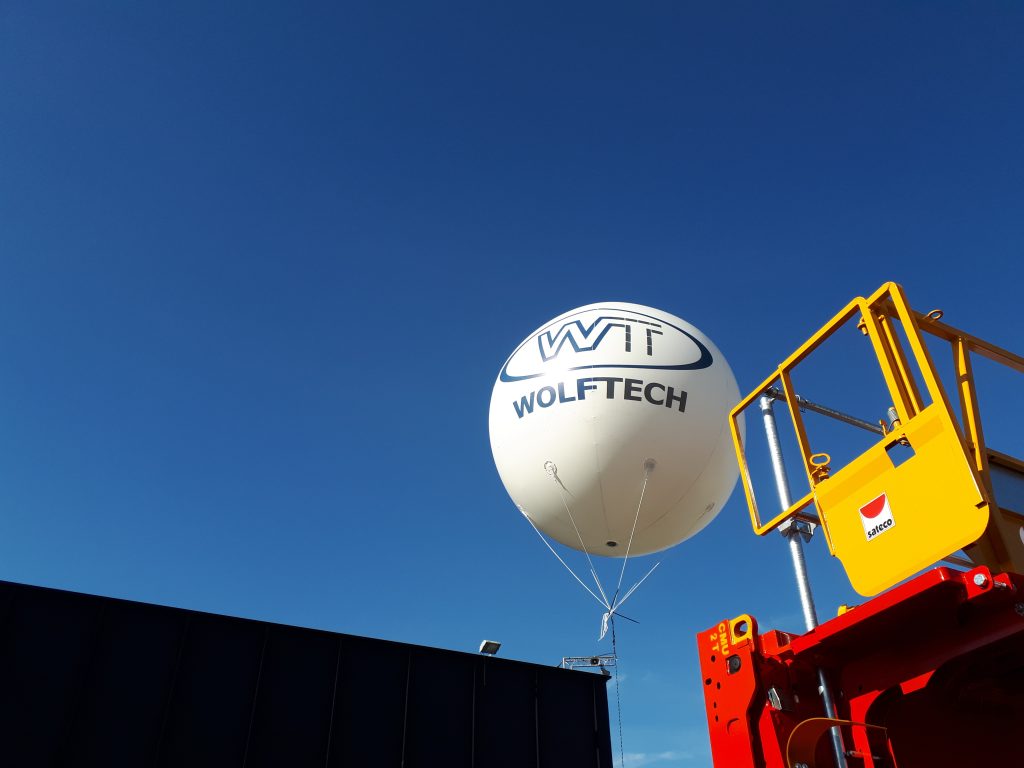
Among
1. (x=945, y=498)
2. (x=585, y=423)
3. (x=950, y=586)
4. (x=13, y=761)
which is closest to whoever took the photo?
(x=950, y=586)

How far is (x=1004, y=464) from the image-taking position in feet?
14.0

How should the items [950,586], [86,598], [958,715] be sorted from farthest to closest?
[86,598] → [958,715] → [950,586]

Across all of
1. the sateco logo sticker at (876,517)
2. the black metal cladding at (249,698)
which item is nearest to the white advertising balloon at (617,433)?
the black metal cladding at (249,698)

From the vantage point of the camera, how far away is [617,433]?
10.5m

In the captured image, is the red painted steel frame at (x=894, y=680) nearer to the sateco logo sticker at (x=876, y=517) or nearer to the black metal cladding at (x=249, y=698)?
the sateco logo sticker at (x=876, y=517)

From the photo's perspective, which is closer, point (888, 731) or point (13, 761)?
point (888, 731)

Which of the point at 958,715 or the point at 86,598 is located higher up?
the point at 86,598

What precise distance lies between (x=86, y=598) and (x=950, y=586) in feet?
31.8

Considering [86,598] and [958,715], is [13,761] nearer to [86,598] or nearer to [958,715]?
[86,598]

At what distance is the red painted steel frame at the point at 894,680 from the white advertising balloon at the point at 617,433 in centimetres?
659

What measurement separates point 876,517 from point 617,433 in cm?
656

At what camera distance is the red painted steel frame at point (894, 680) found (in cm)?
339

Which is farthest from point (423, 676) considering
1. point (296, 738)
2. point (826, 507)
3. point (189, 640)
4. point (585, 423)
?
Result: point (826, 507)

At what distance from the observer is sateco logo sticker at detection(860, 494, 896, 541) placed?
386cm
